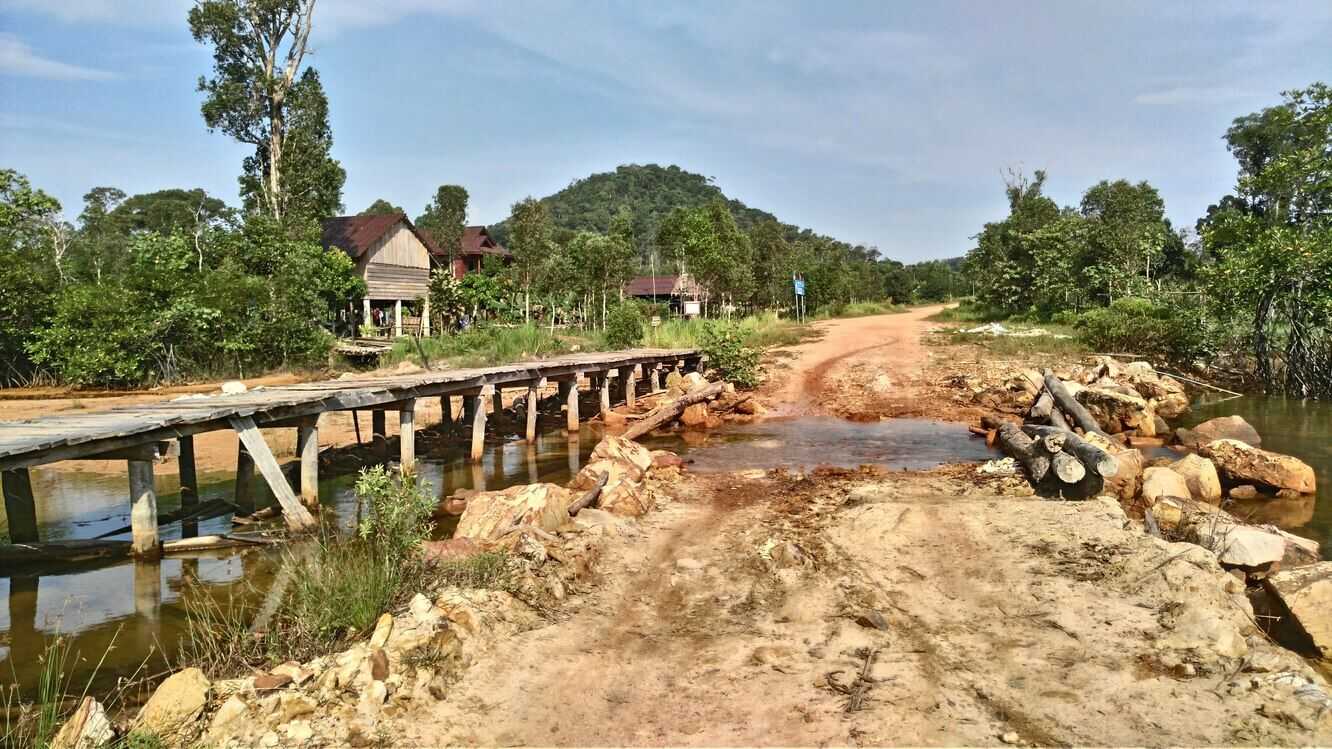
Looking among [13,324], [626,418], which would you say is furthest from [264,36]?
[626,418]

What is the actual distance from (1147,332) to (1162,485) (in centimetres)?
1425

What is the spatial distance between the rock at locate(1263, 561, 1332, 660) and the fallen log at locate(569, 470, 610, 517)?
19.6 ft

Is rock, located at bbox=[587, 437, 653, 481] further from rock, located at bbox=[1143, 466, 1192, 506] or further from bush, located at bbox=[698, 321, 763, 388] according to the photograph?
bush, located at bbox=[698, 321, 763, 388]

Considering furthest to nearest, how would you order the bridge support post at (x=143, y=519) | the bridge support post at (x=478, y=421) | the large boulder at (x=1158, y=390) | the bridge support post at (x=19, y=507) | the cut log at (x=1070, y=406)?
the large boulder at (x=1158, y=390)
the bridge support post at (x=478, y=421)
the cut log at (x=1070, y=406)
the bridge support post at (x=19, y=507)
the bridge support post at (x=143, y=519)

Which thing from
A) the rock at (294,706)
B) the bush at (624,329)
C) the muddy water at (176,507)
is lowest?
the muddy water at (176,507)

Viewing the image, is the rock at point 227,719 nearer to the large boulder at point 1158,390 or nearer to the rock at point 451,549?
the rock at point 451,549

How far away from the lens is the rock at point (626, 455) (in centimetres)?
1032

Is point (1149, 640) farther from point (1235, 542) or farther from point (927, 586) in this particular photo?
point (1235, 542)

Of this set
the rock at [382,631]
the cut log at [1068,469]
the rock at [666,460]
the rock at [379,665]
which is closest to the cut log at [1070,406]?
the cut log at [1068,469]

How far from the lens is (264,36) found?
27.1 m

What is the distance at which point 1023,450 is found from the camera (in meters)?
11.1

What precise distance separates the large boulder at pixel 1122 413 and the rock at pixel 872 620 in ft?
37.4

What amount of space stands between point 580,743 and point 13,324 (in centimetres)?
2350

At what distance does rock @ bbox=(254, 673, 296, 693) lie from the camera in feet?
14.3
